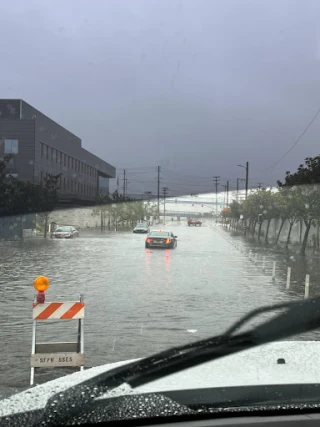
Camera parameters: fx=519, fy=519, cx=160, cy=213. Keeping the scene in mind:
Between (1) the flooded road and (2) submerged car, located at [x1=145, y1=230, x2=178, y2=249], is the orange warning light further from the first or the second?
(2) submerged car, located at [x1=145, y1=230, x2=178, y2=249]

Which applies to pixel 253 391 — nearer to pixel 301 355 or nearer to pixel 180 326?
pixel 301 355

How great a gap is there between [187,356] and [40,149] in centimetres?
6569

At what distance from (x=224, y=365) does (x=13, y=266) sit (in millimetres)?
18451

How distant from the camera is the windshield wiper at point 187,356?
197 cm

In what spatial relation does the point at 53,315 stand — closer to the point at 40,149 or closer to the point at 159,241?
the point at 159,241

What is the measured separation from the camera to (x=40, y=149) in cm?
6544

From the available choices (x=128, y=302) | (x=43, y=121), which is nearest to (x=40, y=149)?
(x=43, y=121)

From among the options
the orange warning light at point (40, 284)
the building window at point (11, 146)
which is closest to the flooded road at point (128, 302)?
the orange warning light at point (40, 284)

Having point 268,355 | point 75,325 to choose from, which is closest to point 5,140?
point 75,325

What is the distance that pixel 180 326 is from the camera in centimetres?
870

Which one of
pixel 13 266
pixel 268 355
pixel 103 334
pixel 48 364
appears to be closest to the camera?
pixel 268 355

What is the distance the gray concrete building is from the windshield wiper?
53.0 metres

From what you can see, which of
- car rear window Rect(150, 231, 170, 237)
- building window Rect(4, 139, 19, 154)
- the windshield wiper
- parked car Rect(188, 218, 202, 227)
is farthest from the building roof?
the windshield wiper

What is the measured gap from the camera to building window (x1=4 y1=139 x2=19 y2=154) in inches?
2461
